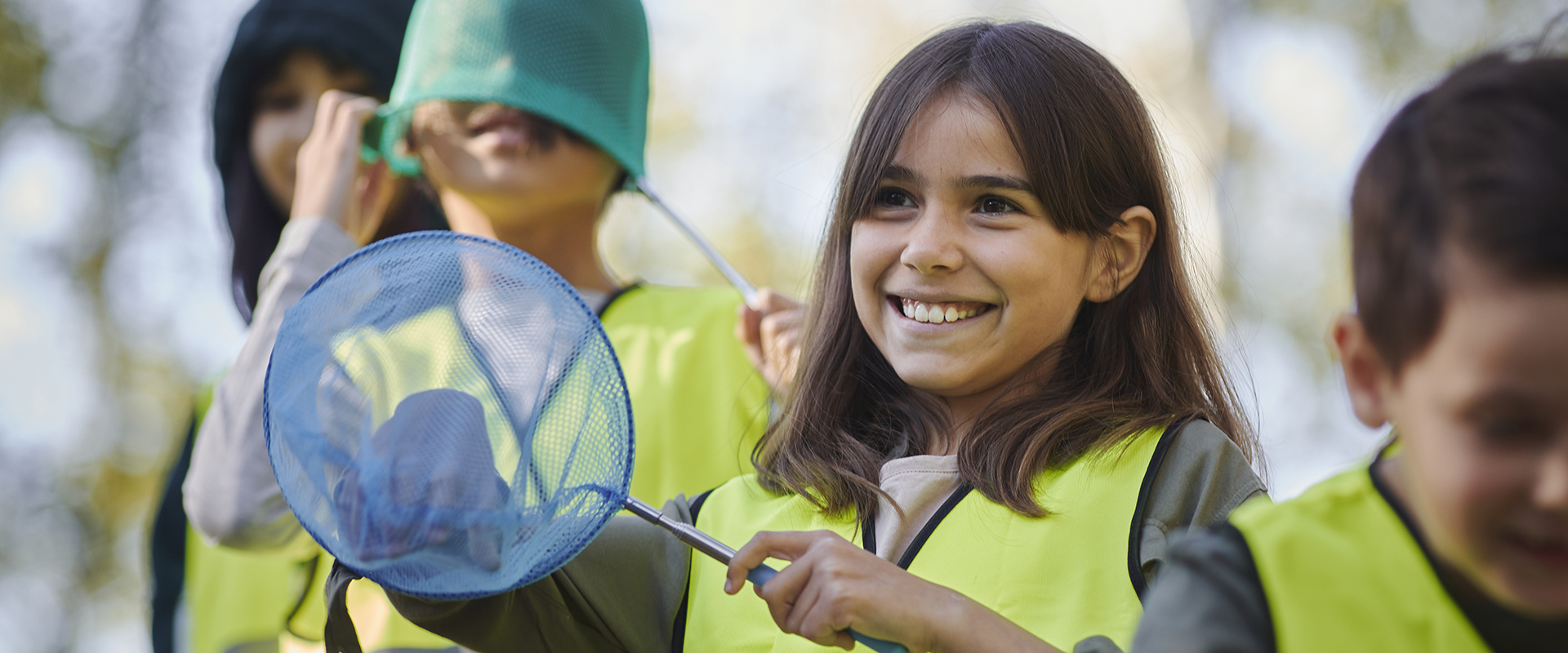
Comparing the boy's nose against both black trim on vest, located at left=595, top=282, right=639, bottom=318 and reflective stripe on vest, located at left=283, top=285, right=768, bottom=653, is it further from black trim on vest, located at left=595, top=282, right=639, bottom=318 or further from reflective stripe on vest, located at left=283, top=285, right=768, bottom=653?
black trim on vest, located at left=595, top=282, right=639, bottom=318

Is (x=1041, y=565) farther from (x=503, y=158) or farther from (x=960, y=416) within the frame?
(x=503, y=158)

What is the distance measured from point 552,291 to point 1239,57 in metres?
7.43

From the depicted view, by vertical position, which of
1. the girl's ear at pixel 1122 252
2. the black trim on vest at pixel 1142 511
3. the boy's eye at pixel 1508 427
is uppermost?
the boy's eye at pixel 1508 427

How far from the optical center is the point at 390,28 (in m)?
3.12

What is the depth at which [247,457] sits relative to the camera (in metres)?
2.38

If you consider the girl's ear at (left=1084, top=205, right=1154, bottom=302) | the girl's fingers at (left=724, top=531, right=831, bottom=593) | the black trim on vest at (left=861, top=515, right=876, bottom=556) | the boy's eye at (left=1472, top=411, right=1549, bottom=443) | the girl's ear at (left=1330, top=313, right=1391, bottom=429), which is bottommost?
the black trim on vest at (left=861, top=515, right=876, bottom=556)

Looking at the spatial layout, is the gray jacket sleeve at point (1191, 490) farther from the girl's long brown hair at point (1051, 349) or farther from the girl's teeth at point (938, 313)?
the girl's teeth at point (938, 313)

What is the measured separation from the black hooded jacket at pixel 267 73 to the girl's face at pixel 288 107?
2cm

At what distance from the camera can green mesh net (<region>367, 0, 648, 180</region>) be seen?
255 centimetres

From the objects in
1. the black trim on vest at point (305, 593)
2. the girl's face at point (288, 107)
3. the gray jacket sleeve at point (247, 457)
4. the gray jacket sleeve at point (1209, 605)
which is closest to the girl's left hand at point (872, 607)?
the gray jacket sleeve at point (1209, 605)

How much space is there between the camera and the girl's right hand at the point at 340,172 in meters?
2.70

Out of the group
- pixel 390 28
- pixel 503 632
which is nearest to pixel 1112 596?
pixel 503 632

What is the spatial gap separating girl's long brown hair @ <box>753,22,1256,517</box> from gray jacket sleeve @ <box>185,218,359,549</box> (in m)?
0.97

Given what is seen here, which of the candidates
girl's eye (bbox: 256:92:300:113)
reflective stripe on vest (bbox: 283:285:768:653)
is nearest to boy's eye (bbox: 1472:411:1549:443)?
reflective stripe on vest (bbox: 283:285:768:653)
